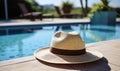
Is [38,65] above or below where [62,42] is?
below

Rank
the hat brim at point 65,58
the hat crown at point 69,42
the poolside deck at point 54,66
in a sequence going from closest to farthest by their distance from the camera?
the poolside deck at point 54,66, the hat brim at point 65,58, the hat crown at point 69,42

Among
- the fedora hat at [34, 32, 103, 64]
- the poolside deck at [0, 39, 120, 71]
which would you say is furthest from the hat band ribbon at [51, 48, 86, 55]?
the poolside deck at [0, 39, 120, 71]

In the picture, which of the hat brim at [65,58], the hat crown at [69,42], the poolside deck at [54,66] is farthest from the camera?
the hat crown at [69,42]

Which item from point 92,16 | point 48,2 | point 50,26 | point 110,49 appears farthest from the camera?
point 48,2

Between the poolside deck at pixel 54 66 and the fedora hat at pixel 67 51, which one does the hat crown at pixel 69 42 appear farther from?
the poolside deck at pixel 54 66

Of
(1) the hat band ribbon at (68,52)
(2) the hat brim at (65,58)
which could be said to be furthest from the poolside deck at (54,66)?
(1) the hat band ribbon at (68,52)

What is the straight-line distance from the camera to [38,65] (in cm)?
293

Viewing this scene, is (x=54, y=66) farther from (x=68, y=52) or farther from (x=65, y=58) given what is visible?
(x=68, y=52)

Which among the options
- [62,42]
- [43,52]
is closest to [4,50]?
[43,52]

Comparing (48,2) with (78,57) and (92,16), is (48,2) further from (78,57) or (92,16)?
(78,57)

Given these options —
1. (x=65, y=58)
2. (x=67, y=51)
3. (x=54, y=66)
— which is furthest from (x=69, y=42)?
(x=54, y=66)

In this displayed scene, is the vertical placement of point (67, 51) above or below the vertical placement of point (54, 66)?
above

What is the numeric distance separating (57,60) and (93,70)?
0.57m

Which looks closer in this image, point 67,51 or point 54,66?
point 54,66
